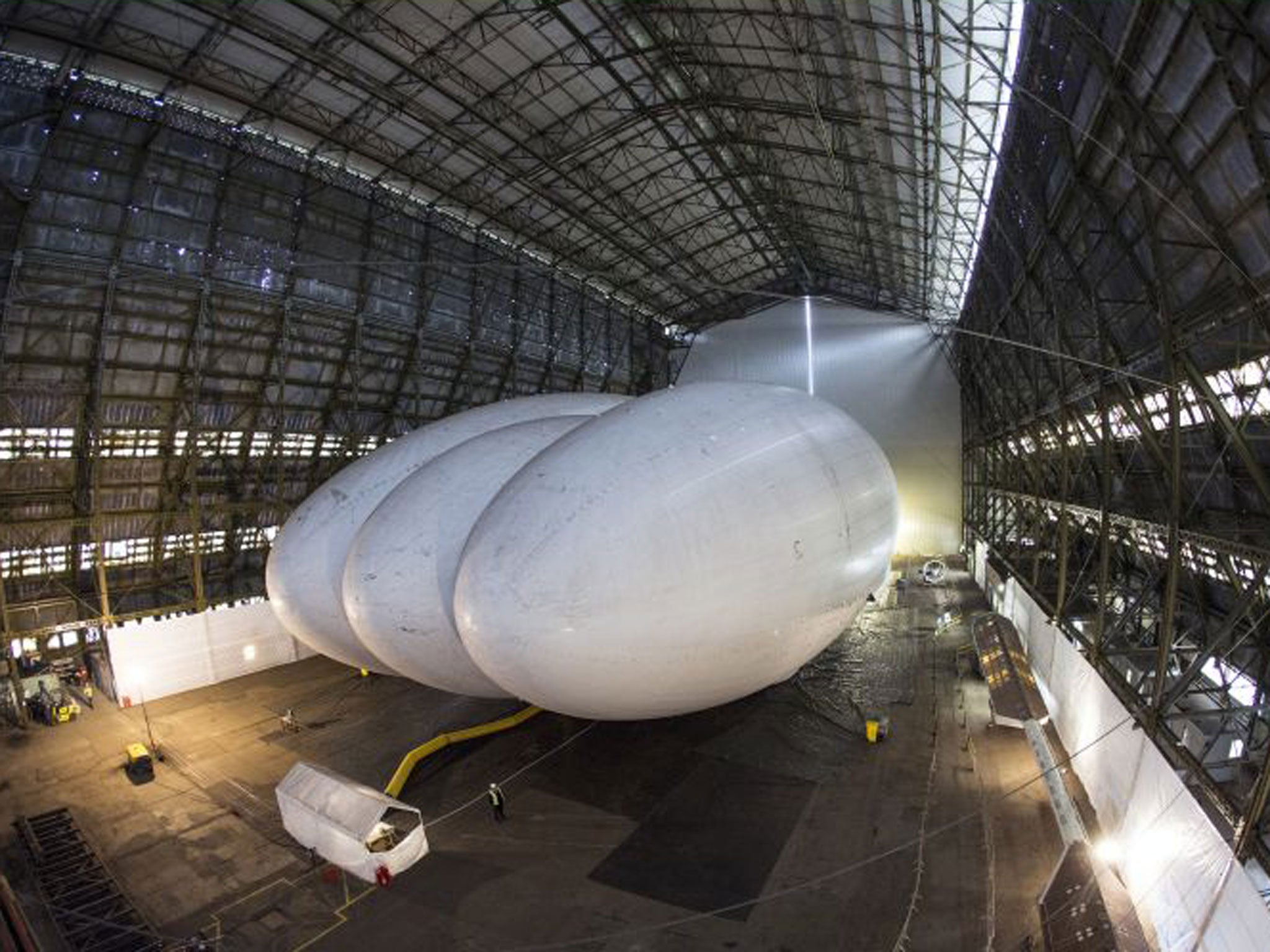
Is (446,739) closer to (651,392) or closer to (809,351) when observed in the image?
(651,392)

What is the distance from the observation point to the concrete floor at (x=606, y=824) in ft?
31.0

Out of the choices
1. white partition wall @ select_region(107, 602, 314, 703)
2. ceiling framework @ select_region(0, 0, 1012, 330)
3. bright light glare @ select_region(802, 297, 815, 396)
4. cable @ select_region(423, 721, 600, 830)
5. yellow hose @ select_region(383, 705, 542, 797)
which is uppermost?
ceiling framework @ select_region(0, 0, 1012, 330)

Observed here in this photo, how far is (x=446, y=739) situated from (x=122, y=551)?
1474 cm

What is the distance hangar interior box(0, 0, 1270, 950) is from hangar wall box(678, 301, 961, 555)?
6.05m

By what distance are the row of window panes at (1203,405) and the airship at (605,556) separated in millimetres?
4922

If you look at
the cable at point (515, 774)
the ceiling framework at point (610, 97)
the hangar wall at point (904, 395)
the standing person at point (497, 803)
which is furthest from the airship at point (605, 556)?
the hangar wall at point (904, 395)

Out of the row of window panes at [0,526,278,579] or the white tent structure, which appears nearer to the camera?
the white tent structure

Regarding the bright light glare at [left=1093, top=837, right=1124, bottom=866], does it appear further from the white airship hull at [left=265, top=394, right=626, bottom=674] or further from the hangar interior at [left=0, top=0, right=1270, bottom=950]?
the white airship hull at [left=265, top=394, right=626, bottom=674]

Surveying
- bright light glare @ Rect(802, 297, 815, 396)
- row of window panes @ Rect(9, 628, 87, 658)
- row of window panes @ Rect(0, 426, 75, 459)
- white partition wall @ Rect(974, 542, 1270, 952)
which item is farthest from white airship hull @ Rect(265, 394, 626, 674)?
bright light glare @ Rect(802, 297, 815, 396)

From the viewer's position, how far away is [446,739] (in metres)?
14.6

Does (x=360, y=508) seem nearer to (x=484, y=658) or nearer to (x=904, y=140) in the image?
(x=484, y=658)

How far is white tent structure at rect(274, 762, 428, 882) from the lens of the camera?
10.5 m

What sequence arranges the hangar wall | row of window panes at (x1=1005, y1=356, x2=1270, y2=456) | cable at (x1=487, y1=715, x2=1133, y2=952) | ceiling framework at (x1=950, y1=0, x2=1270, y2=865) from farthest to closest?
the hangar wall < row of window panes at (x1=1005, y1=356, x2=1270, y2=456) < cable at (x1=487, y1=715, x2=1133, y2=952) < ceiling framework at (x1=950, y1=0, x2=1270, y2=865)

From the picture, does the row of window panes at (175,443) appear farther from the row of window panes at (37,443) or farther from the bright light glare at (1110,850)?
the bright light glare at (1110,850)
